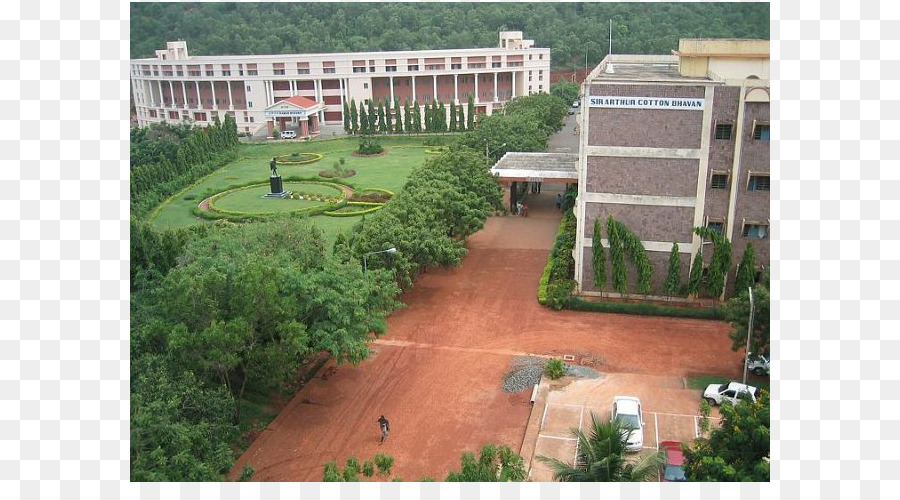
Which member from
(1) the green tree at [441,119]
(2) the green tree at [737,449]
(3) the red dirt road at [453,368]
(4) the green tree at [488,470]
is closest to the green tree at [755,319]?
(3) the red dirt road at [453,368]

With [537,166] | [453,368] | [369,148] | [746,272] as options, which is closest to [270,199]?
[369,148]

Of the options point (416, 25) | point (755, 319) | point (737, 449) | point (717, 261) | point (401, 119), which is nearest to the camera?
point (737, 449)

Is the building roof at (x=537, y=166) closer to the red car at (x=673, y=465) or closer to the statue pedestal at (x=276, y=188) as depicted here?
the statue pedestal at (x=276, y=188)

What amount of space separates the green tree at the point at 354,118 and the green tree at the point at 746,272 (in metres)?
50.2

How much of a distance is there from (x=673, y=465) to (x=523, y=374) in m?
6.38

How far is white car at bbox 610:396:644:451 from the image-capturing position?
18.7 m

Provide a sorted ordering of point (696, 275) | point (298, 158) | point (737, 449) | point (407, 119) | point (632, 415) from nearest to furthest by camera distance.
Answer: point (737, 449), point (632, 415), point (696, 275), point (298, 158), point (407, 119)

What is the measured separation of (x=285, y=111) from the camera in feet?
235

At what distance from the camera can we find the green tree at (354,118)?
69812 mm

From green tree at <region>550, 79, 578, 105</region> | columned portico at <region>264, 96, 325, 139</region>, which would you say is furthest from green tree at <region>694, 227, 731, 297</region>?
green tree at <region>550, 79, 578, 105</region>

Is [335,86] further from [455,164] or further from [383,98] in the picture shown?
[455,164]

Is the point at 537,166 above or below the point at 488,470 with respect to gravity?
above

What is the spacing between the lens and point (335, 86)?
3098 inches

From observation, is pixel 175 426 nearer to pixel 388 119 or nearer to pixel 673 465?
pixel 673 465
